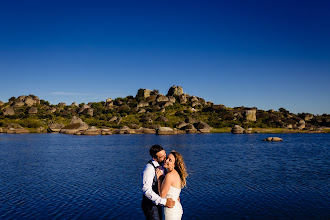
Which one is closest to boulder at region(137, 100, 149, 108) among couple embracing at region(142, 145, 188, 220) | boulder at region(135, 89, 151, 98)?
boulder at region(135, 89, 151, 98)

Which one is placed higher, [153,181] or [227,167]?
[153,181]

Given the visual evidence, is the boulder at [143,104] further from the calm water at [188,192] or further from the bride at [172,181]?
the bride at [172,181]

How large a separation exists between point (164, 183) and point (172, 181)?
216 mm

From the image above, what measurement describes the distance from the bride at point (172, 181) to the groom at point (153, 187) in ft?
0.54

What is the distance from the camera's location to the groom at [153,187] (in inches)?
283

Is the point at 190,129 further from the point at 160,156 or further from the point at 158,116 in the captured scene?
the point at 160,156

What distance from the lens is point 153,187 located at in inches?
306

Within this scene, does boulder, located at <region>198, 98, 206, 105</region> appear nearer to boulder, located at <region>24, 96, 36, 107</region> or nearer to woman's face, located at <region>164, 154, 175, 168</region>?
boulder, located at <region>24, 96, 36, 107</region>

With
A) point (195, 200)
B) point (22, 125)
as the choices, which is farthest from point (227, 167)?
point (22, 125)

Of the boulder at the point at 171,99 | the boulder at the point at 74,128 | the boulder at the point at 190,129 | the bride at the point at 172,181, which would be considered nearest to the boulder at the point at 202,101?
the boulder at the point at 171,99

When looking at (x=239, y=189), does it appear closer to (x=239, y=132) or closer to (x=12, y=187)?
(x=12, y=187)

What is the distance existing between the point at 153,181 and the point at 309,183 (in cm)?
1997

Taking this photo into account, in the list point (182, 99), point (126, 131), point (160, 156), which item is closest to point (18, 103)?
point (126, 131)

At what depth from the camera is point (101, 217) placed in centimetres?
1456
